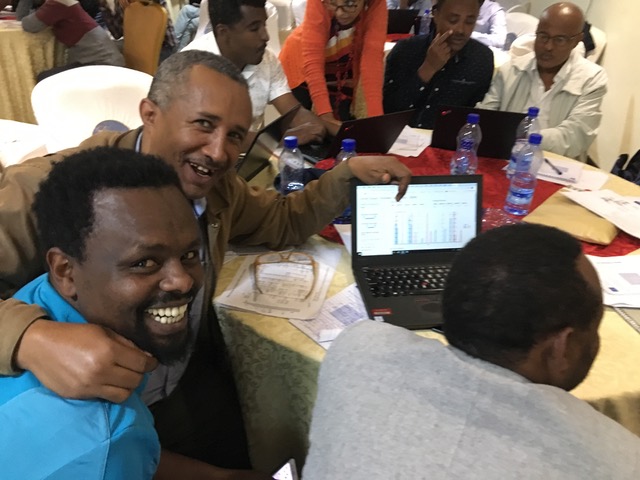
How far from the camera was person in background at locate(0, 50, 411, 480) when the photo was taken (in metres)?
0.78

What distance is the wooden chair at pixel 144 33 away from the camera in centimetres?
332

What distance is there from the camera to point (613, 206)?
1.63 m

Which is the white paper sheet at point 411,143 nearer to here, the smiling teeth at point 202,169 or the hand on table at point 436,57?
the hand on table at point 436,57

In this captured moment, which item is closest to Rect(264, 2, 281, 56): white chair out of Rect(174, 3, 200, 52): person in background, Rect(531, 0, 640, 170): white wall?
Rect(174, 3, 200, 52): person in background

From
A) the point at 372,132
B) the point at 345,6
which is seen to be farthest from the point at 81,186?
the point at 345,6

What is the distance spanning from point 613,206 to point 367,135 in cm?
79

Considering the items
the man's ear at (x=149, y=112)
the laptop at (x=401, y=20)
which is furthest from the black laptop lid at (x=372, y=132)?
the laptop at (x=401, y=20)

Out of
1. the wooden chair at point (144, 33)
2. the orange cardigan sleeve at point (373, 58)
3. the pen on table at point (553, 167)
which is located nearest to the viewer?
the pen on table at point (553, 167)

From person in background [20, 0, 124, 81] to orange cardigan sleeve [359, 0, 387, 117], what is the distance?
1.94m

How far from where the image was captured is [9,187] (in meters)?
1.08

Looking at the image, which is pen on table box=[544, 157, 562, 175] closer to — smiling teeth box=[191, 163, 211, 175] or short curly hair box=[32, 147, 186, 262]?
smiling teeth box=[191, 163, 211, 175]

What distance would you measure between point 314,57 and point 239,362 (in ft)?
5.23

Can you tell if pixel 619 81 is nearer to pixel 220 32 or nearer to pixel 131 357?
pixel 220 32

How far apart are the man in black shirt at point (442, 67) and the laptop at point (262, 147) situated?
0.82 m
